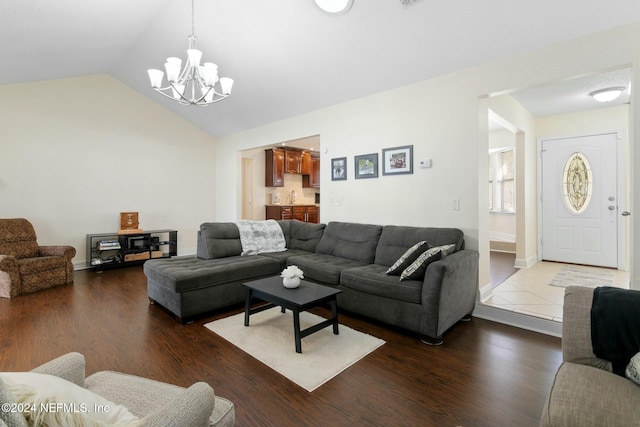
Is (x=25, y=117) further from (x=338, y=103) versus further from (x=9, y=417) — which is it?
(x=9, y=417)

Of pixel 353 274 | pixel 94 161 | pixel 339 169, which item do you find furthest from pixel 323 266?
pixel 94 161

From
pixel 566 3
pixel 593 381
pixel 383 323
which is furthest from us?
pixel 383 323

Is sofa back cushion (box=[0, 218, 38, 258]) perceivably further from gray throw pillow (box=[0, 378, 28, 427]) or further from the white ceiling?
gray throw pillow (box=[0, 378, 28, 427])

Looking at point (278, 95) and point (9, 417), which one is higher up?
point (278, 95)

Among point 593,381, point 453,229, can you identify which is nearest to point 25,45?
point 453,229

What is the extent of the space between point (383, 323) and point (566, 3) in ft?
10.1

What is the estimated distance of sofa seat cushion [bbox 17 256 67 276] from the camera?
3967 mm

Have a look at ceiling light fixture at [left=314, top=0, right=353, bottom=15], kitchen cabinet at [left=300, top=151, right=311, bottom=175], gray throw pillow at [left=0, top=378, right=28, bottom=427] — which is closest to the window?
kitchen cabinet at [left=300, top=151, right=311, bottom=175]

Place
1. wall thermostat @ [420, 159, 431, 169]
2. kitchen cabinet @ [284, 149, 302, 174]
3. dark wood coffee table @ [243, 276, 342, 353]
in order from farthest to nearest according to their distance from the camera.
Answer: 1. kitchen cabinet @ [284, 149, 302, 174]
2. wall thermostat @ [420, 159, 431, 169]
3. dark wood coffee table @ [243, 276, 342, 353]

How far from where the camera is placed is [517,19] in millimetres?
2637

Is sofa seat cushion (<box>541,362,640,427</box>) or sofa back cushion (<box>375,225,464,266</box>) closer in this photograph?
sofa seat cushion (<box>541,362,640,427</box>)

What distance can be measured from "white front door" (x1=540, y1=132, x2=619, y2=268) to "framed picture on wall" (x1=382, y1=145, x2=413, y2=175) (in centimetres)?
323

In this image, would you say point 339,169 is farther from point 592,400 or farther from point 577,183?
point 577,183

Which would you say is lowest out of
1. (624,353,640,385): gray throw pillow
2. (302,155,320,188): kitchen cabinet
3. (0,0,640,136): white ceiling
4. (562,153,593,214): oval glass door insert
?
(624,353,640,385): gray throw pillow
